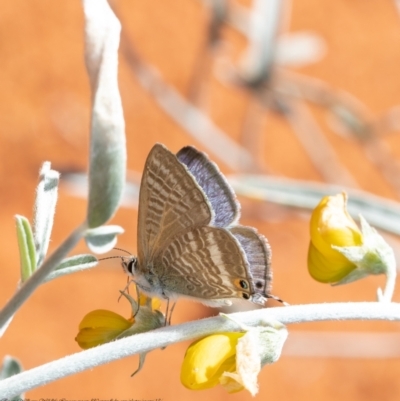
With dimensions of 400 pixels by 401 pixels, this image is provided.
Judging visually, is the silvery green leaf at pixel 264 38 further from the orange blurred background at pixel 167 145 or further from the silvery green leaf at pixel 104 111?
the silvery green leaf at pixel 104 111

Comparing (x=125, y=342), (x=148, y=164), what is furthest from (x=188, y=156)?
(x=125, y=342)

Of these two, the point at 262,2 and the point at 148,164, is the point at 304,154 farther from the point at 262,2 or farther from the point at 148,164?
the point at 148,164

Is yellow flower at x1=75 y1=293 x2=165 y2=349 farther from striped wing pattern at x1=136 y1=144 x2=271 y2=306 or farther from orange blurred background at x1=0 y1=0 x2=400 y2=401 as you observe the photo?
orange blurred background at x1=0 y1=0 x2=400 y2=401

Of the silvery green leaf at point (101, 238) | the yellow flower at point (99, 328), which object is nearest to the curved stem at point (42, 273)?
the silvery green leaf at point (101, 238)

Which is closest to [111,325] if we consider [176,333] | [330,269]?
[176,333]

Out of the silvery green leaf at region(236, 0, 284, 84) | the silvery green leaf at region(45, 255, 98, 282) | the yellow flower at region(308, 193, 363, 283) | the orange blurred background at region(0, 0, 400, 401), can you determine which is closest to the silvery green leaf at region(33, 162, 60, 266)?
the silvery green leaf at region(45, 255, 98, 282)

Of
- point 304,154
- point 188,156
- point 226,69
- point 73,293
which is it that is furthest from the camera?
point 304,154

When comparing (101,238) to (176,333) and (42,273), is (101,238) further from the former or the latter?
(176,333)
